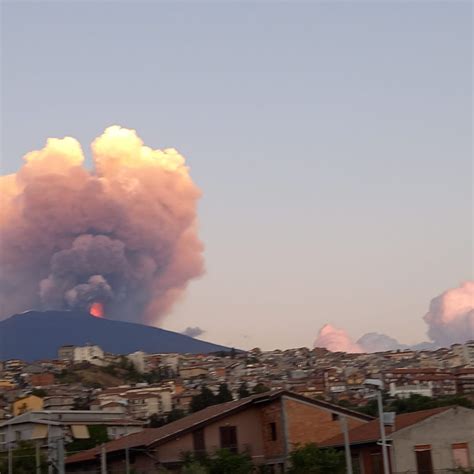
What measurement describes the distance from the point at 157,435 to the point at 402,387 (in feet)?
330

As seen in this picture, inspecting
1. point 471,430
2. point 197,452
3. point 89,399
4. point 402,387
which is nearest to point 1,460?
point 197,452

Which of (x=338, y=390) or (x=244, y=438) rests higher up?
(x=338, y=390)

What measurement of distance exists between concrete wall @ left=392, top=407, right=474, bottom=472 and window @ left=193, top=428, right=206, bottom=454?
1074 cm

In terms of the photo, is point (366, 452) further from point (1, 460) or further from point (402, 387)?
point (402, 387)

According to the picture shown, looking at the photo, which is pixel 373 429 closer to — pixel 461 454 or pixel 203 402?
pixel 461 454

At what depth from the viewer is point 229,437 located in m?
50.3

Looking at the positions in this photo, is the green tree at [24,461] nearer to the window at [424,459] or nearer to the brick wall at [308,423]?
the brick wall at [308,423]

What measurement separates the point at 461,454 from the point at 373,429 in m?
3.90

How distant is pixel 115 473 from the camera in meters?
49.0

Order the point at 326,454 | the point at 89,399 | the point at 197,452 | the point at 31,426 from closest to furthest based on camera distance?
the point at 326,454, the point at 197,452, the point at 31,426, the point at 89,399

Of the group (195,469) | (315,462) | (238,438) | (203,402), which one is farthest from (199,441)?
(203,402)

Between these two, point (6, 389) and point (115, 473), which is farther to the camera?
point (6, 389)

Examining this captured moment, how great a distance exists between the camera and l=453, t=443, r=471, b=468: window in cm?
4322

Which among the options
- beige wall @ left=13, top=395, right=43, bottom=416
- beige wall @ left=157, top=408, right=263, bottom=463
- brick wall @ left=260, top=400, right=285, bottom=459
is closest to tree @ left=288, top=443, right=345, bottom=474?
brick wall @ left=260, top=400, right=285, bottom=459
